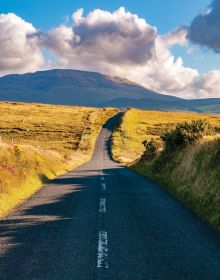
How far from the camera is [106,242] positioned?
8.78 m

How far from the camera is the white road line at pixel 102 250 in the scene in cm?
730

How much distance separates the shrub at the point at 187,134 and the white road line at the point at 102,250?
15.5 metres

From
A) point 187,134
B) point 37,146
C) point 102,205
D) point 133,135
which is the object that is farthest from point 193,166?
point 133,135

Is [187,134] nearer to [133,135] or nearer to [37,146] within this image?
[37,146]

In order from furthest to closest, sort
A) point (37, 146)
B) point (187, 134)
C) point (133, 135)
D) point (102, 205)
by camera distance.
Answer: point (133, 135)
point (37, 146)
point (187, 134)
point (102, 205)

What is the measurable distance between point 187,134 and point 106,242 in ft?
54.9

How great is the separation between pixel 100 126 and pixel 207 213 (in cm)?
9904

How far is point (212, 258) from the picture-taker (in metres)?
7.82

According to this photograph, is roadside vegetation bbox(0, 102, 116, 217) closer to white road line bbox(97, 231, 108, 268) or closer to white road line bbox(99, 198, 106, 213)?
white road line bbox(99, 198, 106, 213)

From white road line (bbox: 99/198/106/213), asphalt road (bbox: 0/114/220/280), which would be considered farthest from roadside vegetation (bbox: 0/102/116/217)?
white road line (bbox: 99/198/106/213)

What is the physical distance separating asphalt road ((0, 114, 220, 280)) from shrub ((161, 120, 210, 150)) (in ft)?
32.4

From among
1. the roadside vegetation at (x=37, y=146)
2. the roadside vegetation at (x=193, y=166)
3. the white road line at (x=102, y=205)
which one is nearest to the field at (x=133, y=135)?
the roadside vegetation at (x=37, y=146)

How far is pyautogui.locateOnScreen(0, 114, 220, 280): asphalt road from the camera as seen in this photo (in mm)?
6930

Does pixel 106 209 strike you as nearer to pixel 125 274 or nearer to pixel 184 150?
pixel 125 274
